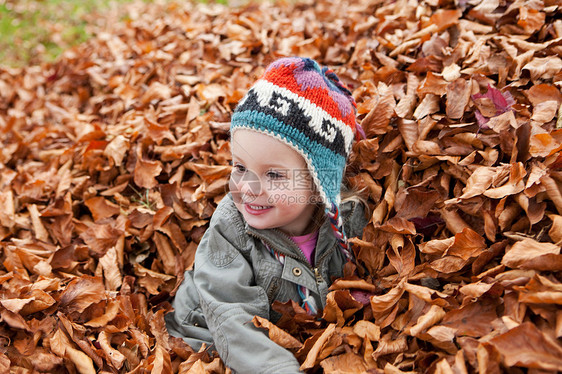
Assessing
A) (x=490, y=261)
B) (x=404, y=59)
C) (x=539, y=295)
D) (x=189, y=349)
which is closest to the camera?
(x=539, y=295)

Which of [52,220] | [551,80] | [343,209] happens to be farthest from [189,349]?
[551,80]

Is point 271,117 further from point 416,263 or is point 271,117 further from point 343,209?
point 416,263

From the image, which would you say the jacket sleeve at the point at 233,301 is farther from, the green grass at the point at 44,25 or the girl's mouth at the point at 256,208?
the green grass at the point at 44,25

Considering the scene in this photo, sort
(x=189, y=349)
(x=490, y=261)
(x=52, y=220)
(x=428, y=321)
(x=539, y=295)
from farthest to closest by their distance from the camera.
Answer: (x=52, y=220), (x=189, y=349), (x=490, y=261), (x=428, y=321), (x=539, y=295)

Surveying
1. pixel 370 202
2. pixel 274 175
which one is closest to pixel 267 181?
pixel 274 175

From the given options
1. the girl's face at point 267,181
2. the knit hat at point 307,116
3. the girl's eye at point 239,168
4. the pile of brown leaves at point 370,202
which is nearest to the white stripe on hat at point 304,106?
the knit hat at point 307,116

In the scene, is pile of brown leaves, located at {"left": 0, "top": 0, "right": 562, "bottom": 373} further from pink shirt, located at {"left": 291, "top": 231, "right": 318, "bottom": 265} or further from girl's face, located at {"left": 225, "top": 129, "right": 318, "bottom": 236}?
girl's face, located at {"left": 225, "top": 129, "right": 318, "bottom": 236}

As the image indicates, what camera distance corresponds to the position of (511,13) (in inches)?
98.9

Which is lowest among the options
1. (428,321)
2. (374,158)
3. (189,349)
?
(189,349)

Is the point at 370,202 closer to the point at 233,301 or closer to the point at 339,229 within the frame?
the point at 339,229

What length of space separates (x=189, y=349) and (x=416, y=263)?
1.01 m

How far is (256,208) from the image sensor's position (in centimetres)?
186

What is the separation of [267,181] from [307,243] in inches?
17.9

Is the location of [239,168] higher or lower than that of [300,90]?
lower
